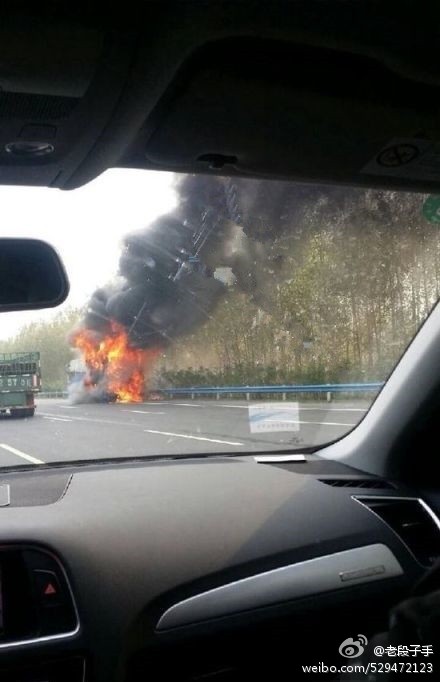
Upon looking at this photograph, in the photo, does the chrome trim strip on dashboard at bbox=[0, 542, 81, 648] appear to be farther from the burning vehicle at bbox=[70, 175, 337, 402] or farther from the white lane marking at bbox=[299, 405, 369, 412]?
the white lane marking at bbox=[299, 405, 369, 412]

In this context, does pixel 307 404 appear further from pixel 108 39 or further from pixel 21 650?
pixel 108 39

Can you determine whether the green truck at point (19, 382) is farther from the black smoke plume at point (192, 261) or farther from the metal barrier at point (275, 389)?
the metal barrier at point (275, 389)

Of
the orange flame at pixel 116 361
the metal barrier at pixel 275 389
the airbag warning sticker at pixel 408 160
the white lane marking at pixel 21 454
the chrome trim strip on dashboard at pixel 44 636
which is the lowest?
the chrome trim strip on dashboard at pixel 44 636

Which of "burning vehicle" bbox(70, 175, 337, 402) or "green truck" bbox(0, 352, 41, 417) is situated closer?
"green truck" bbox(0, 352, 41, 417)

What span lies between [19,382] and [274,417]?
4.95ft

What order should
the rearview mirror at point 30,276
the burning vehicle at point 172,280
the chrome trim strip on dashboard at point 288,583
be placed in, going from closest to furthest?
1. the rearview mirror at point 30,276
2. the chrome trim strip on dashboard at point 288,583
3. the burning vehicle at point 172,280

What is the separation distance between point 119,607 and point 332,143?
215 cm

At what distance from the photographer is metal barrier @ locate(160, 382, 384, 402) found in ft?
14.7

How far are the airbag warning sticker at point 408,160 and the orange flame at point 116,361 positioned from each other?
1.84 metres

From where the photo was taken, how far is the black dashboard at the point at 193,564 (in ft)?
10.0

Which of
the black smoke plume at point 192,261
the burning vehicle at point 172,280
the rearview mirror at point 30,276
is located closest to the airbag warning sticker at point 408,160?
the black smoke plume at point 192,261

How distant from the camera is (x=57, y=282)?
297cm

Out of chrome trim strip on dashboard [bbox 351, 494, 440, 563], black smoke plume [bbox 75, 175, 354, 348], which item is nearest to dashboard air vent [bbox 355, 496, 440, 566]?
chrome trim strip on dashboard [bbox 351, 494, 440, 563]

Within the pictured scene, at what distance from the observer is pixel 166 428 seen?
489 centimetres
